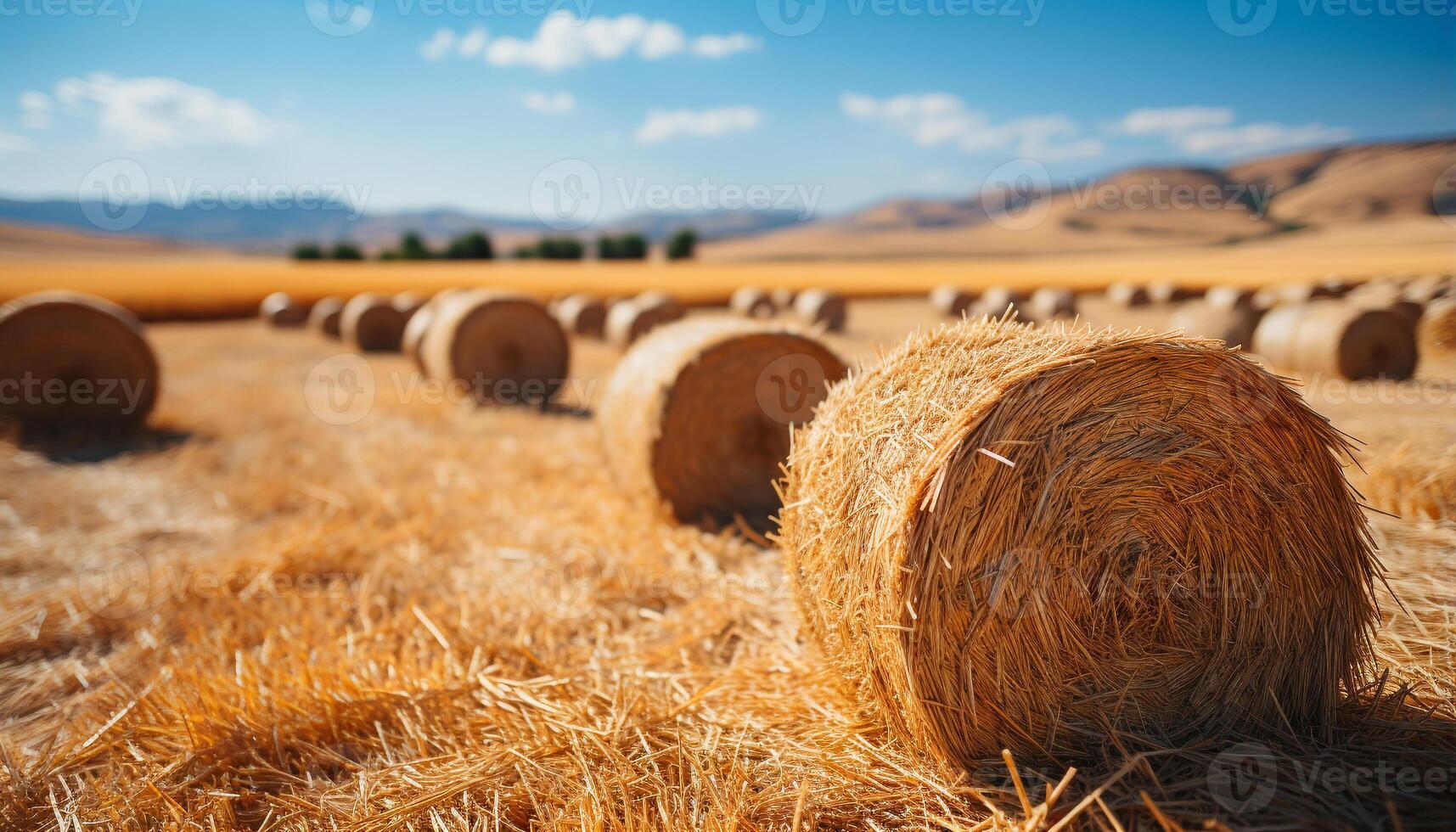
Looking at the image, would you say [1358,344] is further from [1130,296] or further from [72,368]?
[1130,296]

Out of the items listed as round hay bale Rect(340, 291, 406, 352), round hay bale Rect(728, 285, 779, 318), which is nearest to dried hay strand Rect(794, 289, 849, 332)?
round hay bale Rect(728, 285, 779, 318)

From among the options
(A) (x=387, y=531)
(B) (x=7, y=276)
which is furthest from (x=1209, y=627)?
(B) (x=7, y=276)

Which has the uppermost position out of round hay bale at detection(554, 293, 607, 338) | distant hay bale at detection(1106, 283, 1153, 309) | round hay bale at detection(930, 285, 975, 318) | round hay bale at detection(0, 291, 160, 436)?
distant hay bale at detection(1106, 283, 1153, 309)

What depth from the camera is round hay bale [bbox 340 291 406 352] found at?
15969 mm

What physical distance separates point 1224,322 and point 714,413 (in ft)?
31.7

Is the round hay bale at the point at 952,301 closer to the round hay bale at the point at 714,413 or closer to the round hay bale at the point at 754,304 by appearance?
the round hay bale at the point at 754,304

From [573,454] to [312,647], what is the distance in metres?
3.75

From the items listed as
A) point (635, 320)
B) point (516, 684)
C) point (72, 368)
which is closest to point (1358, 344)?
point (516, 684)

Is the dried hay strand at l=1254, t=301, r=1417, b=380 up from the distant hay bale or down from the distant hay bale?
down

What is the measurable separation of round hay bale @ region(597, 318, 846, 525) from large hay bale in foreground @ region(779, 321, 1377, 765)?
2.91 meters

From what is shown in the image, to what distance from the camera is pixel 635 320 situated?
15766 mm

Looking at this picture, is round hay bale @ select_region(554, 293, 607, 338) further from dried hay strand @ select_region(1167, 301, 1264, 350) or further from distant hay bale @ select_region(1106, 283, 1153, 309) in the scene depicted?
distant hay bale @ select_region(1106, 283, 1153, 309)

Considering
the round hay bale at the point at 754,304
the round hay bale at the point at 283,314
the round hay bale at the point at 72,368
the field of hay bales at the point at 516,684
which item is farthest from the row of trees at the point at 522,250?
the field of hay bales at the point at 516,684

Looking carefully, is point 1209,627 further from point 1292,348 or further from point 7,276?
point 7,276
